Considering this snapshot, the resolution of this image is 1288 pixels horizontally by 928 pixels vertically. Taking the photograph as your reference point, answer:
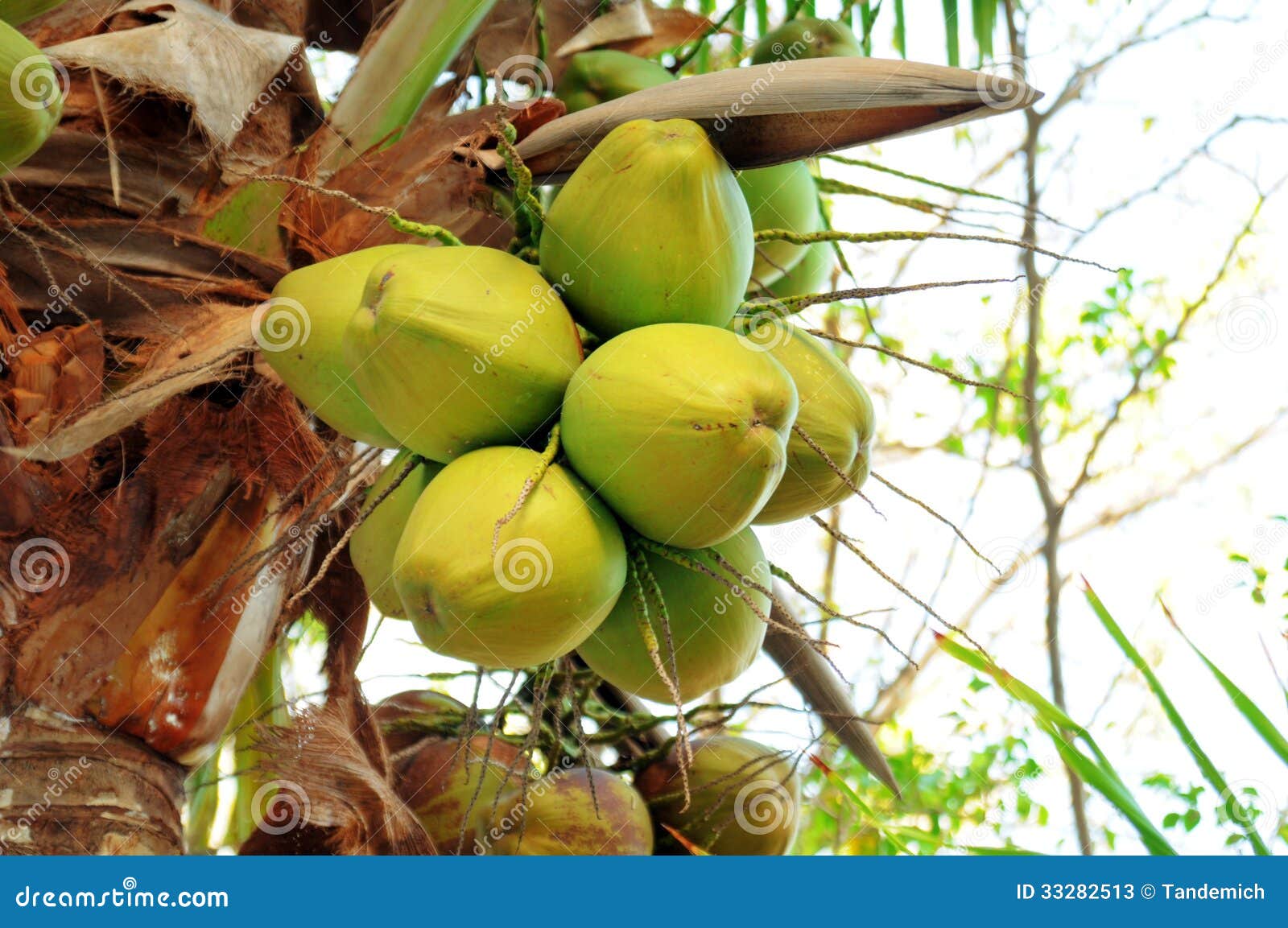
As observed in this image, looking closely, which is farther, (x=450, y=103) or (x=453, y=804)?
(x=453, y=804)

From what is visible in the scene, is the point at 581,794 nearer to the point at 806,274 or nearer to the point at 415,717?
the point at 415,717

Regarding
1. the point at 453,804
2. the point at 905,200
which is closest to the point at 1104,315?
the point at 905,200

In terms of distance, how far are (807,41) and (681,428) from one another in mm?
982

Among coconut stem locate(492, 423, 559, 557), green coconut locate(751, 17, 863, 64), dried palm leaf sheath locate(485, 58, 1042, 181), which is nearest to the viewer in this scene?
coconut stem locate(492, 423, 559, 557)

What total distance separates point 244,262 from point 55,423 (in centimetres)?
29

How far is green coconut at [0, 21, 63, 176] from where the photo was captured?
1077 millimetres

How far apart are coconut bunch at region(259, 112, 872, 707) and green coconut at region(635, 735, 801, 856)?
1.79 feet

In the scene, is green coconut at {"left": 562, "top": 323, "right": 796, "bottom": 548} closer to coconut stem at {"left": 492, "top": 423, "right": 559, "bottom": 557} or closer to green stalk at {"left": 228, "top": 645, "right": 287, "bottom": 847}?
coconut stem at {"left": 492, "top": 423, "right": 559, "bottom": 557}

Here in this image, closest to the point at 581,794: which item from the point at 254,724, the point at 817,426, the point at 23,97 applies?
the point at 254,724

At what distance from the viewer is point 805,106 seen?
1.16 m

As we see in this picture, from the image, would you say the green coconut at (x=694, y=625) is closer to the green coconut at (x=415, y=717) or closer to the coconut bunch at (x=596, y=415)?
the coconut bunch at (x=596, y=415)

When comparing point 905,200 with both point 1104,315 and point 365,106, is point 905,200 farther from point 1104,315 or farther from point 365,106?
point 1104,315

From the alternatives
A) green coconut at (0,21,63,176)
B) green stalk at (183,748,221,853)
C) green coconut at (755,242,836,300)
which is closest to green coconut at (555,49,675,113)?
green coconut at (755,242,836,300)

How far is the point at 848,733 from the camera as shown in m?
1.69
